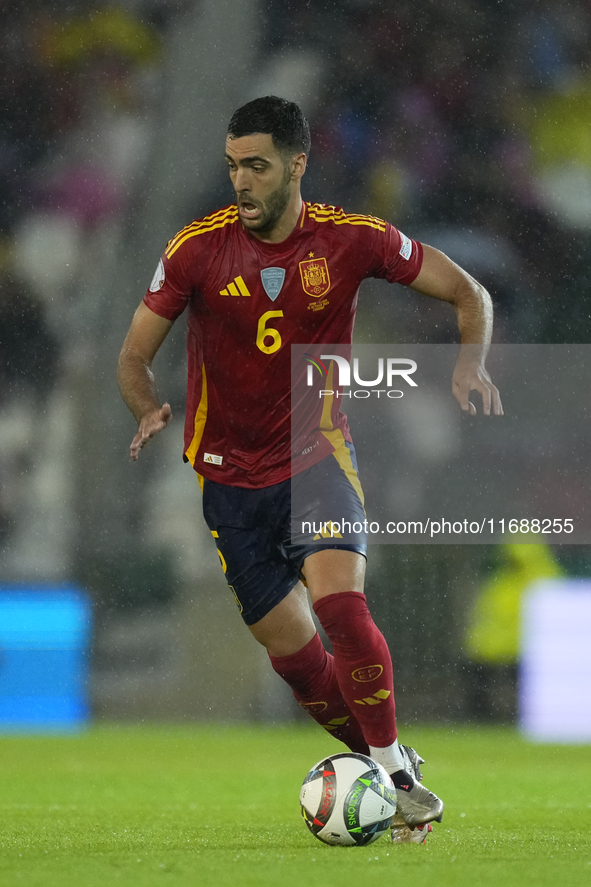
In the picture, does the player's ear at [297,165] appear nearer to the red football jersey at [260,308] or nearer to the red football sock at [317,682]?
the red football jersey at [260,308]

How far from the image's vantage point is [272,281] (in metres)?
3.54

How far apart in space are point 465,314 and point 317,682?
3.80 feet

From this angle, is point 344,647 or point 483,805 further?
point 483,805

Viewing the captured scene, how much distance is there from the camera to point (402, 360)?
7.56 metres

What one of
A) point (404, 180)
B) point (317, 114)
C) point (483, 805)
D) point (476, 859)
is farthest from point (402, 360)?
point (476, 859)

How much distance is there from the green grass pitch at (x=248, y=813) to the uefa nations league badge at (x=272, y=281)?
59.7 inches

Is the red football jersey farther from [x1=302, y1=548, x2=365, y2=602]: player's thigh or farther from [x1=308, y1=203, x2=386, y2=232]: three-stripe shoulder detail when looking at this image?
[x1=302, y1=548, x2=365, y2=602]: player's thigh

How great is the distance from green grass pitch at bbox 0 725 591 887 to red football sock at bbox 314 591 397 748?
12.6 inches

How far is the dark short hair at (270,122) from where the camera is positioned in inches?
135

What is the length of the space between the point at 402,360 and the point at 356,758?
4.63 meters

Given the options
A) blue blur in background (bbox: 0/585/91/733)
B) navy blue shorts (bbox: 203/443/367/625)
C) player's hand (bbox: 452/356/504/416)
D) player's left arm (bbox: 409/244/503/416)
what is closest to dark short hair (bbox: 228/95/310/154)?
player's left arm (bbox: 409/244/503/416)

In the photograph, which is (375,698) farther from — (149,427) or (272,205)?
(272,205)

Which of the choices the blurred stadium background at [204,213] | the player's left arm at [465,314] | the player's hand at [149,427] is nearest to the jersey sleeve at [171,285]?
the player's hand at [149,427]

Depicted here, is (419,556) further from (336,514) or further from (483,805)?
(336,514)
